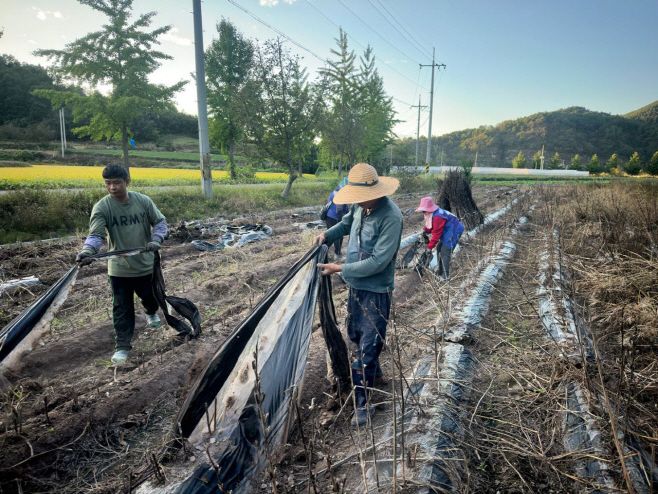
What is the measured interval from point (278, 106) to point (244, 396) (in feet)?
45.4

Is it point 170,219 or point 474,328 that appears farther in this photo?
point 170,219

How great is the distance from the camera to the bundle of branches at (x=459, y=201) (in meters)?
10.3

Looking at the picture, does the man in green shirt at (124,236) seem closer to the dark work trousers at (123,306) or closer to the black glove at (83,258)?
the dark work trousers at (123,306)

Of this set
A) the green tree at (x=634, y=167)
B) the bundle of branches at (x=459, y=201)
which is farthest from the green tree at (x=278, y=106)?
the green tree at (x=634, y=167)

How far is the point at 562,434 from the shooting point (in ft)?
7.09

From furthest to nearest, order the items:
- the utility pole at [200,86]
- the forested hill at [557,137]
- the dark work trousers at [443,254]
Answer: the forested hill at [557,137] < the utility pole at [200,86] < the dark work trousers at [443,254]

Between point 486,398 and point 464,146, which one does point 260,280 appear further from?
point 464,146

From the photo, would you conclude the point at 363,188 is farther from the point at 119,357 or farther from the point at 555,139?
the point at 555,139

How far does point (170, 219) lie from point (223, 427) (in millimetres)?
9212

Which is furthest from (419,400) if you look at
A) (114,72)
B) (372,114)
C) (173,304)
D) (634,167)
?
(634,167)

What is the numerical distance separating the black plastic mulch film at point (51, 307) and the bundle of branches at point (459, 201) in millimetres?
8399

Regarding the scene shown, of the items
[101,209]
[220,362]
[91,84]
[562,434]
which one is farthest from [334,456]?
[91,84]

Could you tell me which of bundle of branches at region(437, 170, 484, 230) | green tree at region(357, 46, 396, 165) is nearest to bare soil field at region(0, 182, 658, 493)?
bundle of branches at region(437, 170, 484, 230)

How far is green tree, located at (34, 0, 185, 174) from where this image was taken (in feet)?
40.4
